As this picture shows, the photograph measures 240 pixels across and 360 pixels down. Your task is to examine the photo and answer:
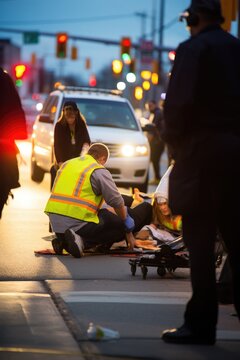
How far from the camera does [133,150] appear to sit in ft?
68.7

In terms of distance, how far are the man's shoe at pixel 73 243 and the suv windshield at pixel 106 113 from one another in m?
9.56

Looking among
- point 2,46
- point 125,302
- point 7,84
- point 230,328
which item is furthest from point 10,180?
point 2,46

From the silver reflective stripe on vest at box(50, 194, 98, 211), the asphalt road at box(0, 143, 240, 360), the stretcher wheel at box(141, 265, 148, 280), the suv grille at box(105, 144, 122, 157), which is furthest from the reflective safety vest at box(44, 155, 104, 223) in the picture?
the suv grille at box(105, 144, 122, 157)

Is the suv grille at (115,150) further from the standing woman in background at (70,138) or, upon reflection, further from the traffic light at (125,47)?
the traffic light at (125,47)

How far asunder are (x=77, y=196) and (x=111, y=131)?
9128 millimetres

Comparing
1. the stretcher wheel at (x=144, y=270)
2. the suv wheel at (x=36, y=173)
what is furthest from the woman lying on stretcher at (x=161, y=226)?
the suv wheel at (x=36, y=173)

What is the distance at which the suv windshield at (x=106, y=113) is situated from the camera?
69.9 feet

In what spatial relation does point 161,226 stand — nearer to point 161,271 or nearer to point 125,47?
point 161,271

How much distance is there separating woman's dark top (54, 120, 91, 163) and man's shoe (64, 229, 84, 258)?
139 inches

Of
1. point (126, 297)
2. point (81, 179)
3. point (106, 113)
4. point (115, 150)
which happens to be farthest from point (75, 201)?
point (106, 113)

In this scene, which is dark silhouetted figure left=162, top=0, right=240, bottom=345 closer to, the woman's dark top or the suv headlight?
the woman's dark top

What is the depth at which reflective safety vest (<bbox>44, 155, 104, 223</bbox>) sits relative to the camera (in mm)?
11797

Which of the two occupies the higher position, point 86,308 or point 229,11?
point 229,11

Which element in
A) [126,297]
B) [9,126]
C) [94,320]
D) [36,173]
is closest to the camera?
[94,320]
